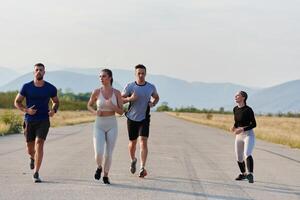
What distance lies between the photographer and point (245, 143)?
11.8 metres

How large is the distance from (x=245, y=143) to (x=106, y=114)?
2715mm

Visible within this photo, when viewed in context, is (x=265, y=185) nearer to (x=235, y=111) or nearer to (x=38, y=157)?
(x=235, y=111)

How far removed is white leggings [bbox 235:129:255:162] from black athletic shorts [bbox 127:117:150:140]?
1.67 m

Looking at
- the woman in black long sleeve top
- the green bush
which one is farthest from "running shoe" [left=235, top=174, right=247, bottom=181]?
the green bush

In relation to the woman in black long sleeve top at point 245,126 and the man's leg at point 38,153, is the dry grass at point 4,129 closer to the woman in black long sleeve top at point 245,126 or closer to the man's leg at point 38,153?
the man's leg at point 38,153

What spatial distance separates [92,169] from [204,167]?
271cm

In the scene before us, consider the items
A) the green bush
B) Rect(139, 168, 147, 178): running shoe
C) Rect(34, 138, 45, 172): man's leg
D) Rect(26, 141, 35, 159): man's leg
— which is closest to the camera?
Rect(34, 138, 45, 172): man's leg

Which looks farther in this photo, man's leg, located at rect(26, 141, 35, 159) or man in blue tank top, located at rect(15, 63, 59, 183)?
man's leg, located at rect(26, 141, 35, 159)

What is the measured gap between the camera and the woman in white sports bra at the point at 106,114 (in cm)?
1070

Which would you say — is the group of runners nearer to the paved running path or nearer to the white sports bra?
the white sports bra

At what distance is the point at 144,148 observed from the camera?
11.8 metres

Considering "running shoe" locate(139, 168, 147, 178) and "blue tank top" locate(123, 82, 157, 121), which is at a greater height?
"blue tank top" locate(123, 82, 157, 121)

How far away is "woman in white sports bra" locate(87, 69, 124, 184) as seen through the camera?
35.1ft

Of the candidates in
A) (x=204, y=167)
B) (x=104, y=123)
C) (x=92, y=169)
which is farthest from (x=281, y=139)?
(x=104, y=123)
